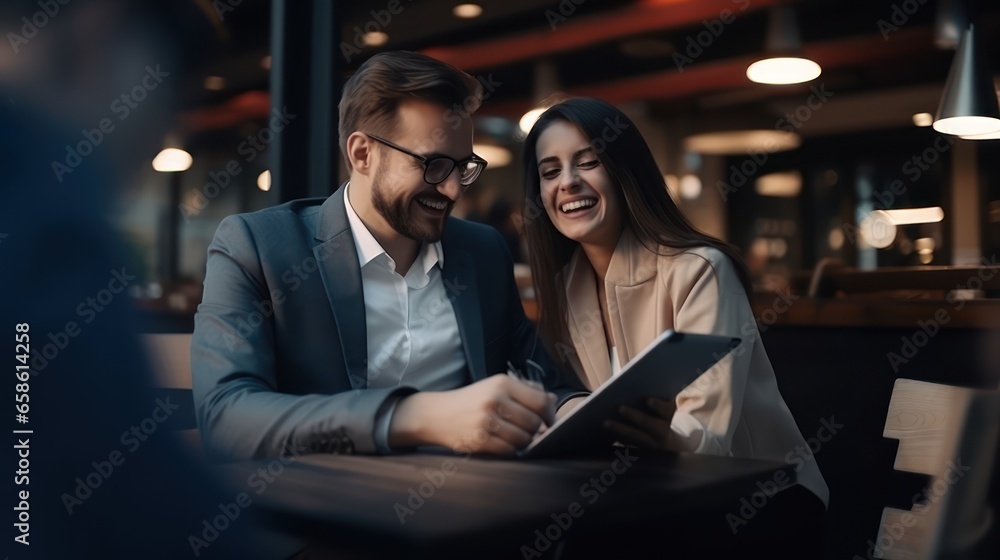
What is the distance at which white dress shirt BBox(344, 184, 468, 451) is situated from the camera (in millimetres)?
1896

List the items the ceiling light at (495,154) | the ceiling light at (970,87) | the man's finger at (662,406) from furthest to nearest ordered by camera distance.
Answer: the ceiling light at (495,154), the ceiling light at (970,87), the man's finger at (662,406)

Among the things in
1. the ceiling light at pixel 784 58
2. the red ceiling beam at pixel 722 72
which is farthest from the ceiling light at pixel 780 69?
the red ceiling beam at pixel 722 72

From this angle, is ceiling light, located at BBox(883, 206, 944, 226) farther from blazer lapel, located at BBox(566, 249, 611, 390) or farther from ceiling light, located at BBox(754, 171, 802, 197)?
blazer lapel, located at BBox(566, 249, 611, 390)

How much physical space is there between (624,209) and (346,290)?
720mm

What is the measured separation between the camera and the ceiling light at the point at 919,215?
6.77 m

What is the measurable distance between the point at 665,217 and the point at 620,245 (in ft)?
0.42

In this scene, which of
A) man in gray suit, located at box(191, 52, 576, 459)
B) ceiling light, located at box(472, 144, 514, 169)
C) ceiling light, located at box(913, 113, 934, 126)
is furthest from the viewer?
ceiling light, located at box(472, 144, 514, 169)

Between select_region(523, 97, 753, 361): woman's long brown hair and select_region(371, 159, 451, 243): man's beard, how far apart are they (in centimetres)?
38

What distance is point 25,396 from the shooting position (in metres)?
0.68

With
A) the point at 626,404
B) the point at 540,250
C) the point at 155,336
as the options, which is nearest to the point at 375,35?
the point at 540,250

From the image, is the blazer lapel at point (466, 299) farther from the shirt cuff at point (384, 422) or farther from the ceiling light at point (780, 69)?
the ceiling light at point (780, 69)

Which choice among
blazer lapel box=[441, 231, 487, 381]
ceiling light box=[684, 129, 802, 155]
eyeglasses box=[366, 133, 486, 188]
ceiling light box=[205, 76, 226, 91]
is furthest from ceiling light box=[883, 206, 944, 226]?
eyeglasses box=[366, 133, 486, 188]

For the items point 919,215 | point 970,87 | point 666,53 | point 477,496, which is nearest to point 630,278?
point 477,496

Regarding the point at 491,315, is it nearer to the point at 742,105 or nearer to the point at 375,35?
the point at 375,35
